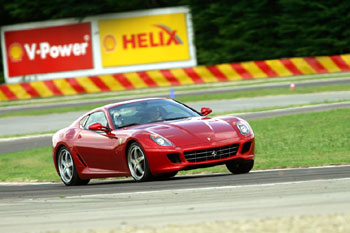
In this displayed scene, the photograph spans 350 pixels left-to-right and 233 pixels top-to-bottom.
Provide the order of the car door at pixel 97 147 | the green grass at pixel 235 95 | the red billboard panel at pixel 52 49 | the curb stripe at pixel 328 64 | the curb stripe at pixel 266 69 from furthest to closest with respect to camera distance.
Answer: the red billboard panel at pixel 52 49 < the curb stripe at pixel 266 69 < the curb stripe at pixel 328 64 < the green grass at pixel 235 95 < the car door at pixel 97 147

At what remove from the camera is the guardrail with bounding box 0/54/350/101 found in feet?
118

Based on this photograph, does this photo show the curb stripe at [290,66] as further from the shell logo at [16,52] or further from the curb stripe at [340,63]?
the shell logo at [16,52]

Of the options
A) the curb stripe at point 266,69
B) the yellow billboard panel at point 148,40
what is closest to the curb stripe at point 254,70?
the curb stripe at point 266,69

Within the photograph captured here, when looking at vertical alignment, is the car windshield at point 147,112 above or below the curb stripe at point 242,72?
above

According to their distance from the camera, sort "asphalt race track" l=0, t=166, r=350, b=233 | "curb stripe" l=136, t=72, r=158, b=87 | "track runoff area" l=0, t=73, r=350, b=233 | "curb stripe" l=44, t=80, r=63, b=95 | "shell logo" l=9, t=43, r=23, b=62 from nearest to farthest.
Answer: "track runoff area" l=0, t=73, r=350, b=233
"asphalt race track" l=0, t=166, r=350, b=233
"curb stripe" l=136, t=72, r=158, b=87
"curb stripe" l=44, t=80, r=63, b=95
"shell logo" l=9, t=43, r=23, b=62

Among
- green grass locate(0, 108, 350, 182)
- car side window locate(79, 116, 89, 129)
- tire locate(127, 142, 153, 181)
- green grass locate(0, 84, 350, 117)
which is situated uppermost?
car side window locate(79, 116, 89, 129)

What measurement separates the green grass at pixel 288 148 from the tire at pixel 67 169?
122cm

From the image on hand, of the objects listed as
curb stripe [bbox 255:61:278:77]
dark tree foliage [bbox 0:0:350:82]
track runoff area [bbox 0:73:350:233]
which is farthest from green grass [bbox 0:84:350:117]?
track runoff area [bbox 0:73:350:233]

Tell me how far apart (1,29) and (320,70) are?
14939mm

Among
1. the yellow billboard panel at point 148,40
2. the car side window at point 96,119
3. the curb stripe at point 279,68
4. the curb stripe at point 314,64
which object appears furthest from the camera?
the yellow billboard panel at point 148,40

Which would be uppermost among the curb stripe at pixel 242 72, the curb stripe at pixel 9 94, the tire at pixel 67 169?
the tire at pixel 67 169

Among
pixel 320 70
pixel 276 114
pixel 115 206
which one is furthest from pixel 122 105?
pixel 320 70

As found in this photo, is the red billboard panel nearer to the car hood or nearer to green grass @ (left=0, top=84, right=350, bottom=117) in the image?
green grass @ (left=0, top=84, right=350, bottom=117)

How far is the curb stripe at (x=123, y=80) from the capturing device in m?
36.8
